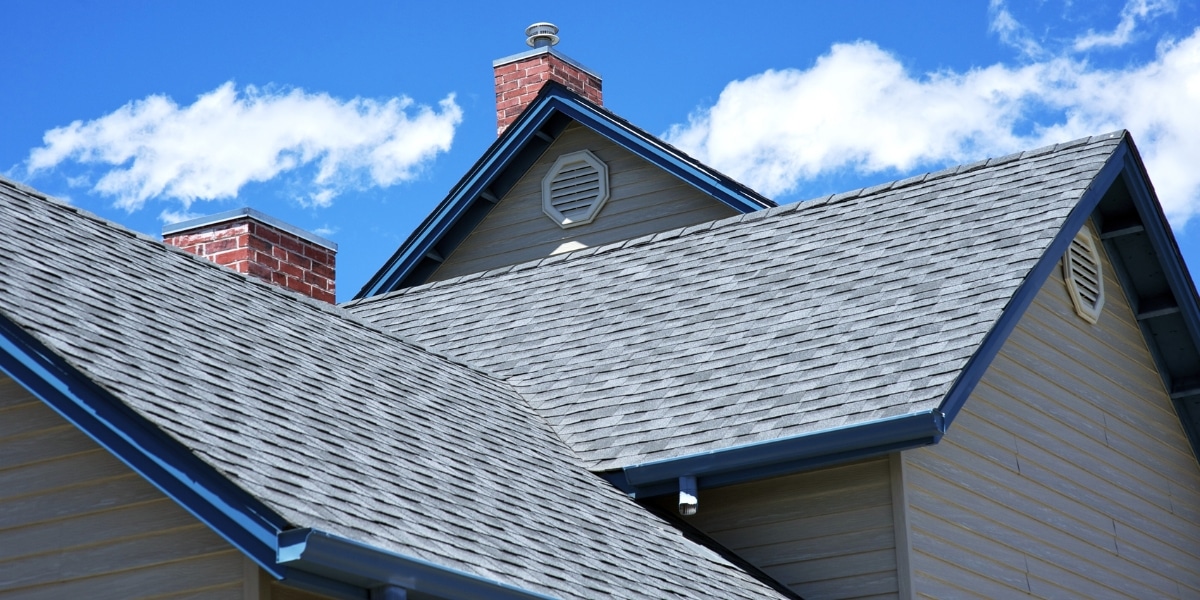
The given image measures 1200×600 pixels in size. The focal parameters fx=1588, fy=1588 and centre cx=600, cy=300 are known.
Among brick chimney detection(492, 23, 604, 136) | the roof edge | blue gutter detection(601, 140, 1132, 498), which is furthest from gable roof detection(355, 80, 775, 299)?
the roof edge

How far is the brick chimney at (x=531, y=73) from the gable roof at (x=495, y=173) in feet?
3.77

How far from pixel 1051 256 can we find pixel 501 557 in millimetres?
5616

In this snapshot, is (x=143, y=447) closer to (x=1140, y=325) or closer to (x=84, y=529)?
(x=84, y=529)

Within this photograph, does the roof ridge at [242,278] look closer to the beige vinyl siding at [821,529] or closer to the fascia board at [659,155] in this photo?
the beige vinyl siding at [821,529]

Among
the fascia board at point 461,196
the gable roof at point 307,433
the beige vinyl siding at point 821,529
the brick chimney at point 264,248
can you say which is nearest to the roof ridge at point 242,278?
the gable roof at point 307,433

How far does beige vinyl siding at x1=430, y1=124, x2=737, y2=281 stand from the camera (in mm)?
17719

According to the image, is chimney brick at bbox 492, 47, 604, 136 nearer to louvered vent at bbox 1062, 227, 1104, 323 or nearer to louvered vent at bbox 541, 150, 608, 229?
louvered vent at bbox 541, 150, 608, 229

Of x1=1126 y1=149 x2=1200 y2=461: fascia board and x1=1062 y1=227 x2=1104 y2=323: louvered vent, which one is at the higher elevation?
x1=1126 y1=149 x2=1200 y2=461: fascia board

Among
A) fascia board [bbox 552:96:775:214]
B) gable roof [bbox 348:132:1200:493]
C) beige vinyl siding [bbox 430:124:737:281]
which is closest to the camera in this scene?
gable roof [bbox 348:132:1200:493]

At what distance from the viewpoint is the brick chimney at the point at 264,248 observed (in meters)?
14.5

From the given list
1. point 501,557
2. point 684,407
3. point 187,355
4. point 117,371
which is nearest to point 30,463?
point 117,371

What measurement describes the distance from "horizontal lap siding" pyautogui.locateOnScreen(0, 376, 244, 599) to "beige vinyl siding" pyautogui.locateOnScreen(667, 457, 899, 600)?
14.9 ft

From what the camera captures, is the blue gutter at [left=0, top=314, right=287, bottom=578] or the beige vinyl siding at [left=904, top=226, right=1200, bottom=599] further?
the beige vinyl siding at [left=904, top=226, right=1200, bottom=599]

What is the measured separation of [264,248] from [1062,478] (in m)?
7.33
